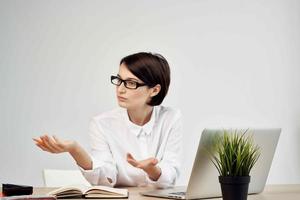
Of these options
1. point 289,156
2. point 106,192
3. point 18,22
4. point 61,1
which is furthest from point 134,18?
point 106,192

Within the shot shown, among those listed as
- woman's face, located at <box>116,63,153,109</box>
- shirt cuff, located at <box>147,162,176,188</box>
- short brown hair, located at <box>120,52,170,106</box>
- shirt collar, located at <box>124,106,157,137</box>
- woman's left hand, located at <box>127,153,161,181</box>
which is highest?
short brown hair, located at <box>120,52,170,106</box>

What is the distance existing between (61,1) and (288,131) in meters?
2.19

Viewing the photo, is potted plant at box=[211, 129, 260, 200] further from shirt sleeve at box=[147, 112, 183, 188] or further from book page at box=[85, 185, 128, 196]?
shirt sleeve at box=[147, 112, 183, 188]

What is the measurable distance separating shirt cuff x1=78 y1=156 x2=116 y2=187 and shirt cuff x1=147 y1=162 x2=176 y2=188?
19 centimetres

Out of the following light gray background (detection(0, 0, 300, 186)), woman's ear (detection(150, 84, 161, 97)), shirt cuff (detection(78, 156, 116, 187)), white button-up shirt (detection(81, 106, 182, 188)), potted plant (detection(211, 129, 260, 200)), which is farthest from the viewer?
light gray background (detection(0, 0, 300, 186))

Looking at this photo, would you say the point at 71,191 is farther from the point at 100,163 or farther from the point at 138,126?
the point at 138,126

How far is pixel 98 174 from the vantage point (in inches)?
100

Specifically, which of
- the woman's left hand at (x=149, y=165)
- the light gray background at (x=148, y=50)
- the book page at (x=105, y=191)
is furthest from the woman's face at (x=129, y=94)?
the light gray background at (x=148, y=50)

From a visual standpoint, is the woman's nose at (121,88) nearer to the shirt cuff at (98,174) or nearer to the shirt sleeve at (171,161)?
the shirt sleeve at (171,161)

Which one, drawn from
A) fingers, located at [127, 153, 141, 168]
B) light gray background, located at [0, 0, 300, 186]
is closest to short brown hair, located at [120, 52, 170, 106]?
fingers, located at [127, 153, 141, 168]

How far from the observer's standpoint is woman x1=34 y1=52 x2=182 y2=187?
2.85 metres

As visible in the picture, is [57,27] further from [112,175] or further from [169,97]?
[112,175]

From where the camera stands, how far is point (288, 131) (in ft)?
15.7

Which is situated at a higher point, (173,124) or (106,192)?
(173,124)
